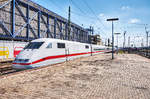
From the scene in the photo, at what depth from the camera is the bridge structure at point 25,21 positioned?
2109cm

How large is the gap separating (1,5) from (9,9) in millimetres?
1950

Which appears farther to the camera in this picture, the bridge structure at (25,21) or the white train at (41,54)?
the bridge structure at (25,21)

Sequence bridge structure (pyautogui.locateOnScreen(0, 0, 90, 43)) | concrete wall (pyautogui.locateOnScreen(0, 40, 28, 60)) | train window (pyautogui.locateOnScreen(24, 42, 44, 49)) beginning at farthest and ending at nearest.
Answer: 1. bridge structure (pyautogui.locateOnScreen(0, 0, 90, 43))
2. concrete wall (pyautogui.locateOnScreen(0, 40, 28, 60))
3. train window (pyautogui.locateOnScreen(24, 42, 44, 49))

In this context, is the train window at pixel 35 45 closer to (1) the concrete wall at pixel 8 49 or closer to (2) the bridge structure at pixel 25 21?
(1) the concrete wall at pixel 8 49

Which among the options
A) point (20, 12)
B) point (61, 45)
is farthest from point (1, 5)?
point (61, 45)

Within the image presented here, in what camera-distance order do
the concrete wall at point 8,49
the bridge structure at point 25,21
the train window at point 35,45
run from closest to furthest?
the train window at point 35,45, the concrete wall at point 8,49, the bridge structure at point 25,21

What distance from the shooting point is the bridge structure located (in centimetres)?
2109

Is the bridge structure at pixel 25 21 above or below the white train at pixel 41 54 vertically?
above

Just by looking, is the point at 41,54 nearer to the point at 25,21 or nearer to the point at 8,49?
the point at 8,49

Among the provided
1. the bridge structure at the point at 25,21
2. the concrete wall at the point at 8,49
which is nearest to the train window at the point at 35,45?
the concrete wall at the point at 8,49

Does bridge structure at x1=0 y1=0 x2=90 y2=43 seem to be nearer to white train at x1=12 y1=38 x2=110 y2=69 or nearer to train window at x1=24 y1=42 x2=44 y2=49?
white train at x1=12 y1=38 x2=110 y2=69

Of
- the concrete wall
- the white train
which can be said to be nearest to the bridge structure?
the concrete wall

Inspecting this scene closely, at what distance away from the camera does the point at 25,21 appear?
85.1ft

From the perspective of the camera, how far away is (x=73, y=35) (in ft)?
172
